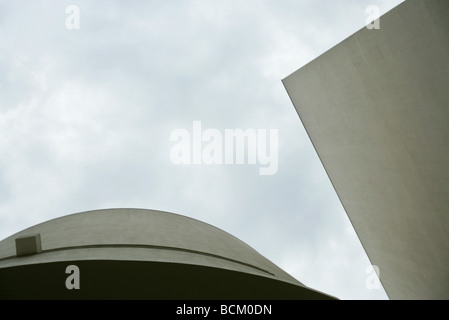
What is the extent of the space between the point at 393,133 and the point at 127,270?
8181 millimetres

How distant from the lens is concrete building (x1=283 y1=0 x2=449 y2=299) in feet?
28.6

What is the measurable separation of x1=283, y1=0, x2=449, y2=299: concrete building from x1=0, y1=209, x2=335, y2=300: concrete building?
218 inches

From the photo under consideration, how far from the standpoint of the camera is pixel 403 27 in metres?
8.92

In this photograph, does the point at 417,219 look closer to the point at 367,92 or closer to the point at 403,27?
the point at 367,92

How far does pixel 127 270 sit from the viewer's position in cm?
562

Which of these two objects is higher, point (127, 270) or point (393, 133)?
point (393, 133)

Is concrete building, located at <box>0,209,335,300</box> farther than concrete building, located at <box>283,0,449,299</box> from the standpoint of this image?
No

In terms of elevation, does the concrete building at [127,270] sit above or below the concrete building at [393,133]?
below

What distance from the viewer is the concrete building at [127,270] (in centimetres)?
551

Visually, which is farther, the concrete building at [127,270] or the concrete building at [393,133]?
the concrete building at [393,133]

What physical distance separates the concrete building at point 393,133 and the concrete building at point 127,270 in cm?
553

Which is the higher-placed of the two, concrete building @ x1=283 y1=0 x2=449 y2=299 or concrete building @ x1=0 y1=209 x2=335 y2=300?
concrete building @ x1=283 y1=0 x2=449 y2=299

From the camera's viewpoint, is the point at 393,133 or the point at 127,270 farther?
the point at 393,133

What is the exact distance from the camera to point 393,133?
10.6m
